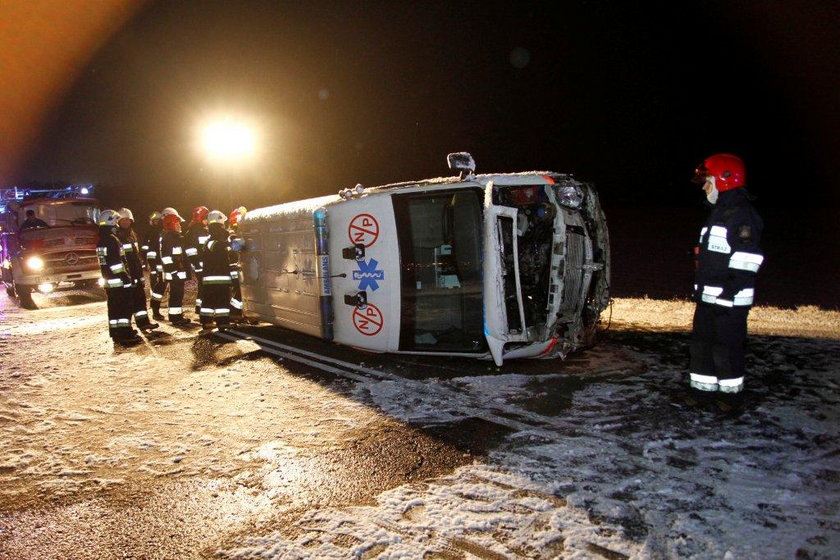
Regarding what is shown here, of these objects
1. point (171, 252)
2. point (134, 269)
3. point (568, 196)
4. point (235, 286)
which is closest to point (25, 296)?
point (134, 269)

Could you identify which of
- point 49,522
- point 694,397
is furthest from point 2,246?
point 694,397

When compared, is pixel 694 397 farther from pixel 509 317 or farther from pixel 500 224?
pixel 500 224

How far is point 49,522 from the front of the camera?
329 centimetres

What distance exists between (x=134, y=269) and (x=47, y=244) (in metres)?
5.29

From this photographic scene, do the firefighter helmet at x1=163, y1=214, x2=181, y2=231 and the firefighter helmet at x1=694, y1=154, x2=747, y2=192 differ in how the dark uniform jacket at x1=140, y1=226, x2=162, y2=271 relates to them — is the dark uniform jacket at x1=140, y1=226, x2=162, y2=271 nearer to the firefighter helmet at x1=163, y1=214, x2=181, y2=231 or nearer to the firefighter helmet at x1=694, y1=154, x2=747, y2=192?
the firefighter helmet at x1=163, y1=214, x2=181, y2=231

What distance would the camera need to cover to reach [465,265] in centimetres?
584

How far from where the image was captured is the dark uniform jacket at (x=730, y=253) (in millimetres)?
4309

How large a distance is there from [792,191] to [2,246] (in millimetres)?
33492

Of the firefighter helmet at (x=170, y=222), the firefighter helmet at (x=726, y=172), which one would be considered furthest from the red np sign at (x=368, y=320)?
the firefighter helmet at (x=170, y=222)

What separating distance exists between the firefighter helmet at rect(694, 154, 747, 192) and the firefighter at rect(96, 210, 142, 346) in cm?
782

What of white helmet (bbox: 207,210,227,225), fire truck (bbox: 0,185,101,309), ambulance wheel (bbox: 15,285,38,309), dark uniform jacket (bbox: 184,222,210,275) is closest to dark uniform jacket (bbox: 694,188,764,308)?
white helmet (bbox: 207,210,227,225)

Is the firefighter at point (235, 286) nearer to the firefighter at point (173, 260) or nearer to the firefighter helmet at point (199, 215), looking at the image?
the firefighter helmet at point (199, 215)

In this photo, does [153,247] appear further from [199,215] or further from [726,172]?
[726,172]

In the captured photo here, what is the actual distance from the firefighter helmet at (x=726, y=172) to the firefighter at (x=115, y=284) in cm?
782
